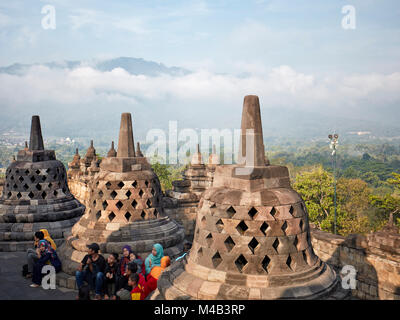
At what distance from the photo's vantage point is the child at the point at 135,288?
6.55 metres

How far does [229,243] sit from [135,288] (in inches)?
98.1

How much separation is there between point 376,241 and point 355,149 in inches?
8096

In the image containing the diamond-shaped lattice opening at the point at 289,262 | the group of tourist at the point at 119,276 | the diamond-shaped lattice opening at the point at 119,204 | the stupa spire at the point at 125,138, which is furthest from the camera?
the stupa spire at the point at 125,138

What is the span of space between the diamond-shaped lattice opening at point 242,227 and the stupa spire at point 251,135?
886 mm

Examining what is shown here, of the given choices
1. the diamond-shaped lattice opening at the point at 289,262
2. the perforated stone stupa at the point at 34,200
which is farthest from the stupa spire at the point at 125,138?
the diamond-shaped lattice opening at the point at 289,262

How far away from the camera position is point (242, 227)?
203 inches

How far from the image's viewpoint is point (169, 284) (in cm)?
545

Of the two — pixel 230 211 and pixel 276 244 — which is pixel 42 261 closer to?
pixel 230 211

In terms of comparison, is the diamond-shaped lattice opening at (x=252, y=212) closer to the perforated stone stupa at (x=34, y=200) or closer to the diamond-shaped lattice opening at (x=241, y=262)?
the diamond-shaped lattice opening at (x=241, y=262)

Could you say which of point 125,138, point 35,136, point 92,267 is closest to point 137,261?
point 92,267

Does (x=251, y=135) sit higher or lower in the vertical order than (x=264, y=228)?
higher
